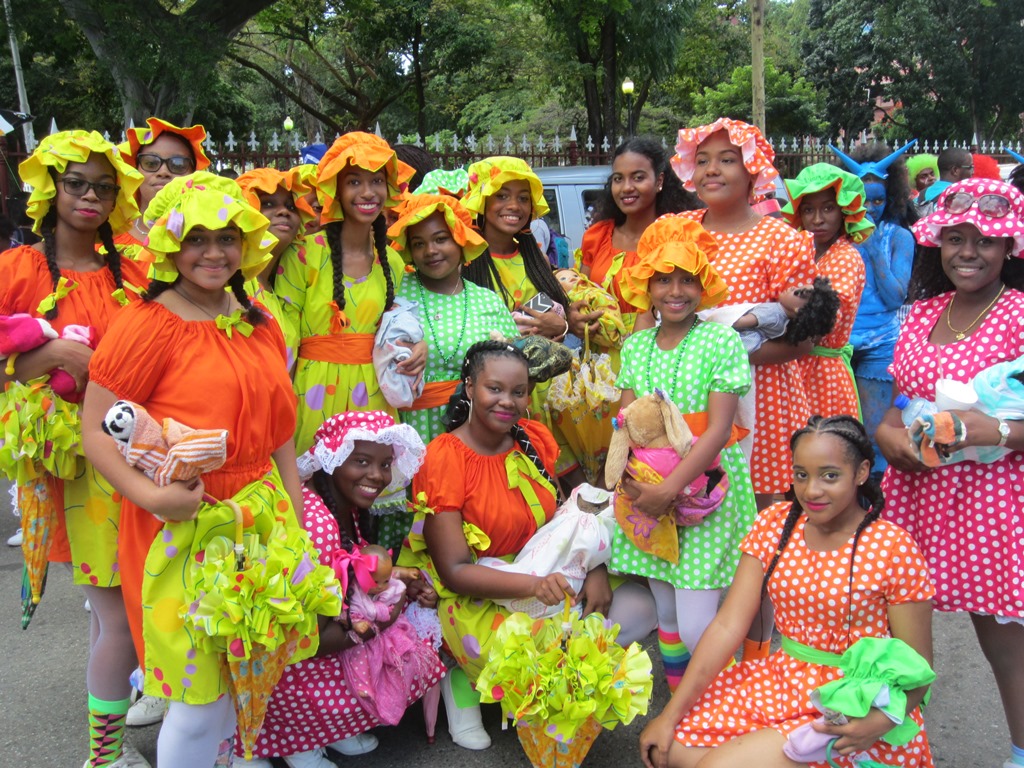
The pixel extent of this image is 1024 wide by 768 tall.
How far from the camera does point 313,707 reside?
125 inches

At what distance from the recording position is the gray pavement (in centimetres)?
332

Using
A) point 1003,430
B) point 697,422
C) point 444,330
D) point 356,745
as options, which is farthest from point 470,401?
point 1003,430

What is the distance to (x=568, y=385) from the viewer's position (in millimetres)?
4156

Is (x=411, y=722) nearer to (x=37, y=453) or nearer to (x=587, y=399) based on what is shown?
(x=587, y=399)

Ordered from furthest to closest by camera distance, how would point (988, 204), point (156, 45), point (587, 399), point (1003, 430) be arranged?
1. point (156, 45)
2. point (587, 399)
3. point (988, 204)
4. point (1003, 430)

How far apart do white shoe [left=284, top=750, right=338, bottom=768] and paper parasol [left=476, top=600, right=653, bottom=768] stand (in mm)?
682

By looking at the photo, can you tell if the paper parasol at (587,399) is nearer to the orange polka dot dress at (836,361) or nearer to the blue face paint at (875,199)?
the orange polka dot dress at (836,361)

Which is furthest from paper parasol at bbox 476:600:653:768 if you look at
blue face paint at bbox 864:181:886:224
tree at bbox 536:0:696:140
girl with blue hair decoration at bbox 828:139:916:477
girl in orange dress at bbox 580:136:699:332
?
tree at bbox 536:0:696:140

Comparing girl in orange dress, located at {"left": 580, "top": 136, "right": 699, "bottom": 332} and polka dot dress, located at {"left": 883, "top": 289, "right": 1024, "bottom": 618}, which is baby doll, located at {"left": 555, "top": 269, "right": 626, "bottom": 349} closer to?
girl in orange dress, located at {"left": 580, "top": 136, "right": 699, "bottom": 332}

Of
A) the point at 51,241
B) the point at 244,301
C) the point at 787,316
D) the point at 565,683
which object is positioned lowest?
the point at 565,683

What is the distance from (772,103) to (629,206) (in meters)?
28.1

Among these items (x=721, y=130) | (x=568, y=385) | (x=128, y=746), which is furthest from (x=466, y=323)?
(x=128, y=746)

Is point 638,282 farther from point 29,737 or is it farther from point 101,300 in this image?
point 29,737

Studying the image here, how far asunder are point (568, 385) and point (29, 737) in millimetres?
2610
